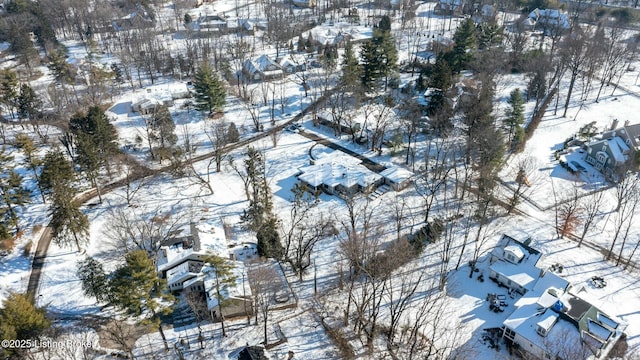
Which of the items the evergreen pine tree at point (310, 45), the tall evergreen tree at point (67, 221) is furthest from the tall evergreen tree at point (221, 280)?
the evergreen pine tree at point (310, 45)

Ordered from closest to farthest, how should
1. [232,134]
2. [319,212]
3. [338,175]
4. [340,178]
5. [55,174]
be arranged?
1. [55,174]
2. [319,212]
3. [340,178]
4. [338,175]
5. [232,134]

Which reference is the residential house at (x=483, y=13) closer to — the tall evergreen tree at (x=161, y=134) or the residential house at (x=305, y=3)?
the residential house at (x=305, y=3)

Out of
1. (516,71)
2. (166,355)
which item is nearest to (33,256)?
(166,355)

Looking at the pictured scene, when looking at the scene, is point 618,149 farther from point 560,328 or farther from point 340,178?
point 340,178

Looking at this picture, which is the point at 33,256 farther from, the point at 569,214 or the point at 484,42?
the point at 484,42

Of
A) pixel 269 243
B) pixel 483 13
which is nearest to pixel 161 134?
pixel 269 243

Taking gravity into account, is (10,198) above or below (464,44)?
below
